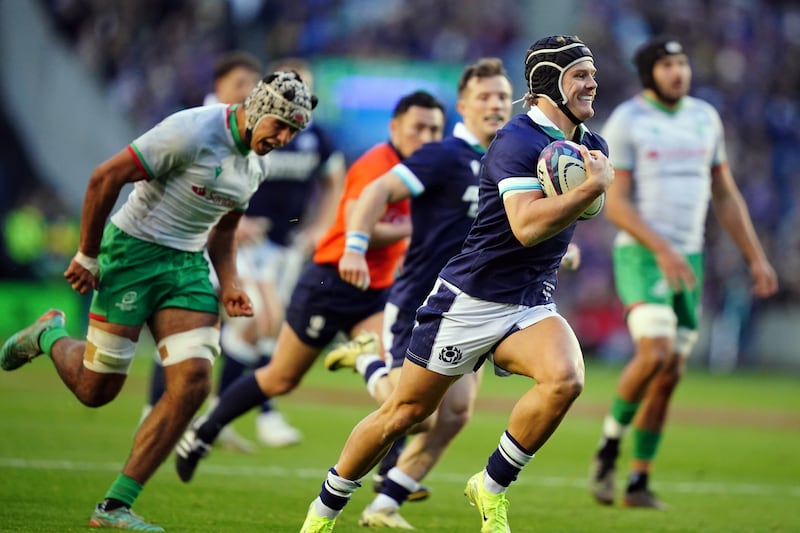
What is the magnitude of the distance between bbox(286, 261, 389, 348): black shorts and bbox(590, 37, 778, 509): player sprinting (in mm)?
1884

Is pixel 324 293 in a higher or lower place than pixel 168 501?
higher

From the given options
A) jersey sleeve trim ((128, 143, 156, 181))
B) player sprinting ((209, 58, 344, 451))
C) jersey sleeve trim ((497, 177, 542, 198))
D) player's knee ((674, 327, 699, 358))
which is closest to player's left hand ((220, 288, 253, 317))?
jersey sleeve trim ((128, 143, 156, 181))

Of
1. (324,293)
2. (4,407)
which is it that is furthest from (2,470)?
(4,407)

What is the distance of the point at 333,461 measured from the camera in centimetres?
1048

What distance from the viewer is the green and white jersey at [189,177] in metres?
6.96

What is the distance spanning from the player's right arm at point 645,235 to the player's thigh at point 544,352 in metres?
2.90

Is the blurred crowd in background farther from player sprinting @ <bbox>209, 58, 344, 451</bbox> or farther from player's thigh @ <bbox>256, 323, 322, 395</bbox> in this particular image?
player's thigh @ <bbox>256, 323, 322, 395</bbox>

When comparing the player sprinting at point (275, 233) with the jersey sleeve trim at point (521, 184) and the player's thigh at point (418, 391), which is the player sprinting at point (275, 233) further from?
the jersey sleeve trim at point (521, 184)

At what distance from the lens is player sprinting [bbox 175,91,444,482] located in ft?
28.7

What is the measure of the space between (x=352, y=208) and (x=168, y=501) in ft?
7.48

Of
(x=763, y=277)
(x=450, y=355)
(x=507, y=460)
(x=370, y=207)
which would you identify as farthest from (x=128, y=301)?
(x=763, y=277)

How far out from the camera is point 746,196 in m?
27.6

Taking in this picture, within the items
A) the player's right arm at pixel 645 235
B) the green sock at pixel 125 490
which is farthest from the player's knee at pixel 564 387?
the player's right arm at pixel 645 235

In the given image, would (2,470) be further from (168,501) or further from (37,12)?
(37,12)
